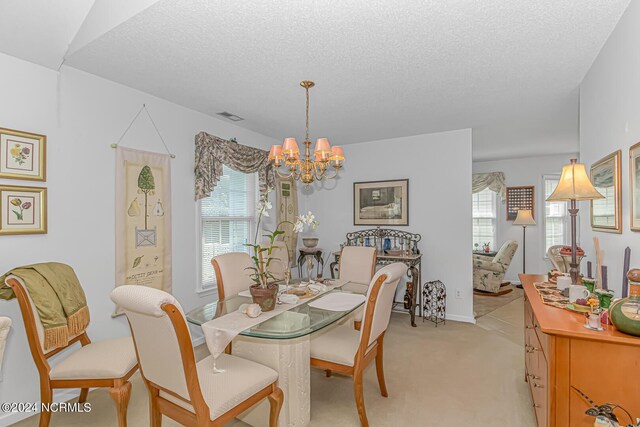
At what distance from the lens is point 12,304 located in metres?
2.26

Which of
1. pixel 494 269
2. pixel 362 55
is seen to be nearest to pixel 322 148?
pixel 362 55

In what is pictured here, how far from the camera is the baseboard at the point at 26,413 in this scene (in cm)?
219

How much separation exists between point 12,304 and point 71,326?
0.51 meters

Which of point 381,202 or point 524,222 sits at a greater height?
point 381,202

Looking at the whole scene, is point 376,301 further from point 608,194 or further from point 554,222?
point 554,222

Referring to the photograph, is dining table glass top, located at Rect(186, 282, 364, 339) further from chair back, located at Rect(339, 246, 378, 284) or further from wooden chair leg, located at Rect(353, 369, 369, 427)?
chair back, located at Rect(339, 246, 378, 284)

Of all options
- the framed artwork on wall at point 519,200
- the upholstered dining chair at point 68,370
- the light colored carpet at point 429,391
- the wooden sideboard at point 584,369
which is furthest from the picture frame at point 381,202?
the upholstered dining chair at point 68,370

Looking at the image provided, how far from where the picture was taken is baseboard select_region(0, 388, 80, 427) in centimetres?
219

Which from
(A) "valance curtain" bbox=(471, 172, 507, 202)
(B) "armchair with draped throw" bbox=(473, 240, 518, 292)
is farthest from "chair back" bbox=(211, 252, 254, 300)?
(A) "valance curtain" bbox=(471, 172, 507, 202)

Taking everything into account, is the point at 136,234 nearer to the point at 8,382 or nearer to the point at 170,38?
the point at 8,382

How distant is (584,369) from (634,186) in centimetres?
101

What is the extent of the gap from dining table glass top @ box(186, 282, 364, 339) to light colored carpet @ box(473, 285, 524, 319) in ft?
10.6

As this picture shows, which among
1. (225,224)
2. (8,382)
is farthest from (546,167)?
(8,382)

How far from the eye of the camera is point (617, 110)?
6.62 feet
